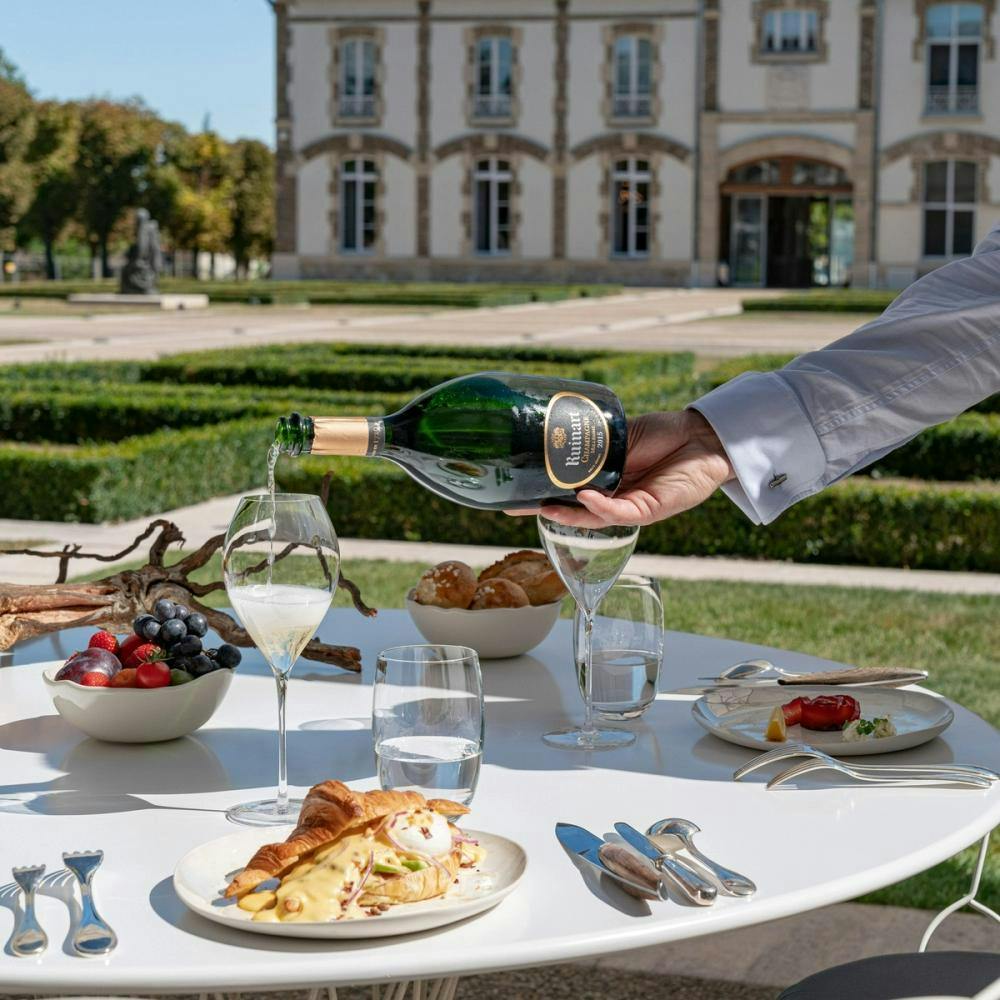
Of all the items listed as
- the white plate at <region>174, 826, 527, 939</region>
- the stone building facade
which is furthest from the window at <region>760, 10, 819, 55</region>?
the white plate at <region>174, 826, 527, 939</region>

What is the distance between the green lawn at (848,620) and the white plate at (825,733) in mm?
2503

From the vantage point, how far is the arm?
195 centimetres

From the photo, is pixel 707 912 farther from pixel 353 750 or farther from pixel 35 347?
pixel 35 347

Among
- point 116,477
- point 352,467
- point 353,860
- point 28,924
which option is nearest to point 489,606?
point 353,860

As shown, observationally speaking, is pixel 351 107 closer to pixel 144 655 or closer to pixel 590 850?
pixel 144 655

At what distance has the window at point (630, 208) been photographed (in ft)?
112

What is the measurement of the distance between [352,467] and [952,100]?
28.0m

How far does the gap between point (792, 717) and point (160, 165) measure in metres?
44.3

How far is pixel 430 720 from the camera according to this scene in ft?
4.87

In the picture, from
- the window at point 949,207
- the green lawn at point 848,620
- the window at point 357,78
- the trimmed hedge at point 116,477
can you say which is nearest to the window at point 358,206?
the window at point 357,78

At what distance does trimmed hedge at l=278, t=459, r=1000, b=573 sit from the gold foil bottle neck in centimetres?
491

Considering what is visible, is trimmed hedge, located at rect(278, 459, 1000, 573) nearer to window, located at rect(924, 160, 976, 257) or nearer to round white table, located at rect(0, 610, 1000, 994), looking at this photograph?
round white table, located at rect(0, 610, 1000, 994)

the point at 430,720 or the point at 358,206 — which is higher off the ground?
the point at 358,206

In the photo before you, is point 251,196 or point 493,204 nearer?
point 493,204
